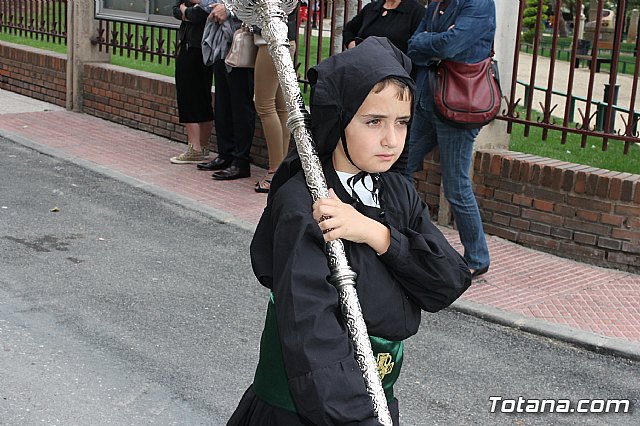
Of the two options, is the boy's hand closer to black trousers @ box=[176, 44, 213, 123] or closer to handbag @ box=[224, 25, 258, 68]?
handbag @ box=[224, 25, 258, 68]

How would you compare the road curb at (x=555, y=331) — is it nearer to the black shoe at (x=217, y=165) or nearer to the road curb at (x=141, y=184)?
the road curb at (x=141, y=184)

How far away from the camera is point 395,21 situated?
6875 millimetres

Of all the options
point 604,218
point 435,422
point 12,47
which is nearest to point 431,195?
point 604,218

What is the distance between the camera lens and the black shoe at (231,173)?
862 cm

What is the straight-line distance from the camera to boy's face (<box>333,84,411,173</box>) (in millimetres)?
2375

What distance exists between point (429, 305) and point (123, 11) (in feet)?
31.5

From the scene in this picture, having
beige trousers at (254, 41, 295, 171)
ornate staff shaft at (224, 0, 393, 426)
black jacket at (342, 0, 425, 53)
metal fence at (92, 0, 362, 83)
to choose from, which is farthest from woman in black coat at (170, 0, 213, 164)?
ornate staff shaft at (224, 0, 393, 426)

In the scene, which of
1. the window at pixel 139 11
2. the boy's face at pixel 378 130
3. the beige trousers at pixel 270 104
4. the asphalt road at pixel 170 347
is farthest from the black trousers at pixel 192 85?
the boy's face at pixel 378 130

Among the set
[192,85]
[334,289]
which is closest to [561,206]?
[192,85]

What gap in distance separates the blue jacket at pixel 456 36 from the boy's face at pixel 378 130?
3.45 meters

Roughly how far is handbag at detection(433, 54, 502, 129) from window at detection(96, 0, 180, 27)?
5.09m

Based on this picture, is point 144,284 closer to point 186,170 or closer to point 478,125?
point 478,125

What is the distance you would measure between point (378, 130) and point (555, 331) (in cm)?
A: 325

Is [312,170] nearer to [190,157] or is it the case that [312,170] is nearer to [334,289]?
[334,289]
